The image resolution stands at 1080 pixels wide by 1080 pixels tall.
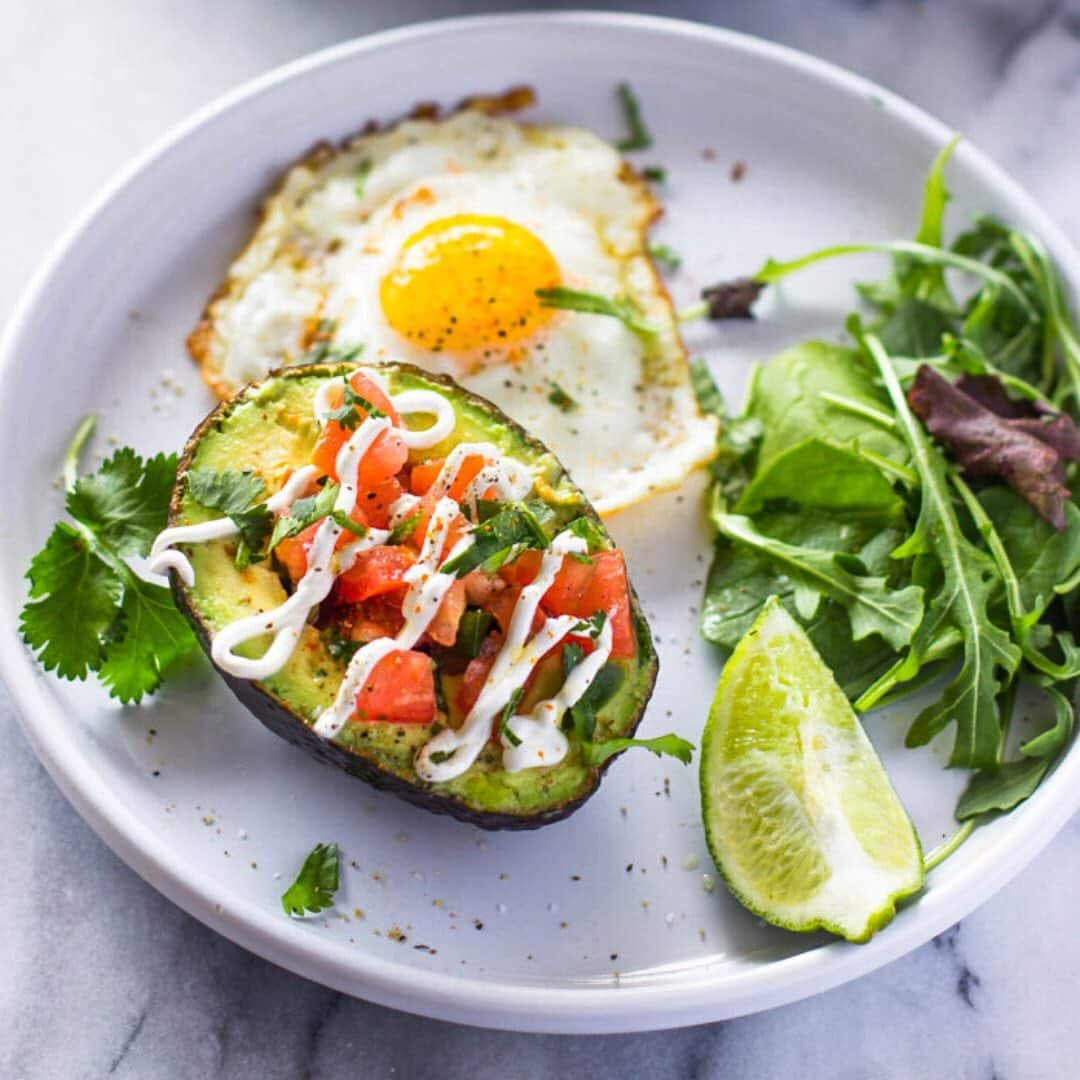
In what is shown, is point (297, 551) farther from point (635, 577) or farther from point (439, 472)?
point (635, 577)

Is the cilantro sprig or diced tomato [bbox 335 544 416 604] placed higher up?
diced tomato [bbox 335 544 416 604]

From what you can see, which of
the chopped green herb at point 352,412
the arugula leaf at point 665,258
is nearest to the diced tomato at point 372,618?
the chopped green herb at point 352,412

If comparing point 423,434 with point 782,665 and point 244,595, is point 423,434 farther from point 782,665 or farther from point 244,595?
point 782,665

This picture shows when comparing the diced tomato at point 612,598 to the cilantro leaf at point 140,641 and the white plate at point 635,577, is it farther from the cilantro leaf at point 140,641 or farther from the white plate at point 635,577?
the cilantro leaf at point 140,641

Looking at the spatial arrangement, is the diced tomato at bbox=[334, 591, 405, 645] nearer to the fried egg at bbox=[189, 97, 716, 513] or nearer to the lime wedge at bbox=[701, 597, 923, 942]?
the lime wedge at bbox=[701, 597, 923, 942]

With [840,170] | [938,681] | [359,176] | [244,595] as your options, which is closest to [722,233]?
[840,170]

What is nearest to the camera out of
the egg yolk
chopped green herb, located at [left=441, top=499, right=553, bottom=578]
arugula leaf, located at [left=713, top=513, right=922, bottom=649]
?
chopped green herb, located at [left=441, top=499, right=553, bottom=578]

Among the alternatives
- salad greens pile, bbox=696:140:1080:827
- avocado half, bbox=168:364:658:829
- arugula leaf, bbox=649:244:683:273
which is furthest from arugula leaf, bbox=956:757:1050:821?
arugula leaf, bbox=649:244:683:273
